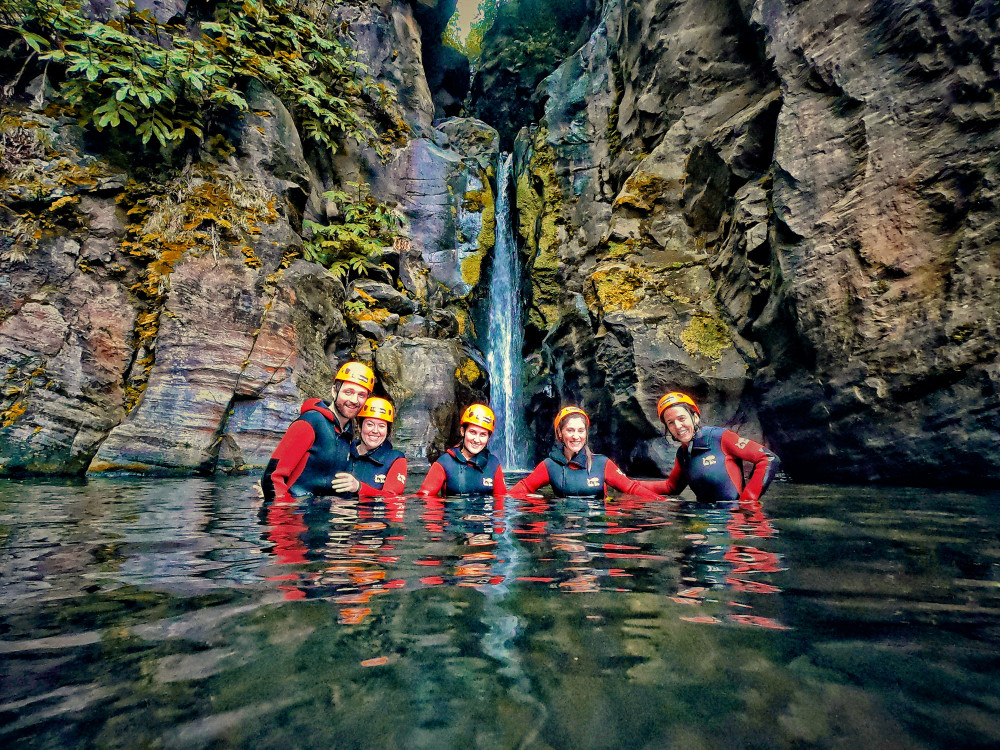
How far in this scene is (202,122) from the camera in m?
10.0

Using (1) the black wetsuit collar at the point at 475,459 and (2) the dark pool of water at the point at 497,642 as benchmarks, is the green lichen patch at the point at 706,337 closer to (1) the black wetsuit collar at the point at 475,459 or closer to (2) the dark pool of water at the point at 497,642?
(1) the black wetsuit collar at the point at 475,459

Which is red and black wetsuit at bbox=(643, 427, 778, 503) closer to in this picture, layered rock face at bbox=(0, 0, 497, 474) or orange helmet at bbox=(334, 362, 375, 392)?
Answer: orange helmet at bbox=(334, 362, 375, 392)

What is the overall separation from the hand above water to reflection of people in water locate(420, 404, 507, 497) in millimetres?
946

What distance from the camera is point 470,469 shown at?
18.9 feet

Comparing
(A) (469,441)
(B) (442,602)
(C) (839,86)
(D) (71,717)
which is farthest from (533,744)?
(C) (839,86)

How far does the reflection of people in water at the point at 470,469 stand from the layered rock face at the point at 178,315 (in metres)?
4.50

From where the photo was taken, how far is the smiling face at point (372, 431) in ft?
17.1

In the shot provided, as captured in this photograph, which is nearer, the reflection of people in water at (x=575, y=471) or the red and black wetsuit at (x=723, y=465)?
the red and black wetsuit at (x=723, y=465)

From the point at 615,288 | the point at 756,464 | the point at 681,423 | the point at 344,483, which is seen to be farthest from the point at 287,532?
the point at 615,288

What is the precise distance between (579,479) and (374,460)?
237 centimetres

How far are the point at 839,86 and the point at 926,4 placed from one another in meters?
1.26

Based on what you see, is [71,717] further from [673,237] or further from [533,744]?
[673,237]

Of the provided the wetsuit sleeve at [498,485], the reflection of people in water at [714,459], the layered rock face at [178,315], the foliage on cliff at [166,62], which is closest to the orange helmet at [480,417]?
the wetsuit sleeve at [498,485]

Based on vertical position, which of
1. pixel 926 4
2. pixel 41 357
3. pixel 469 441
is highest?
pixel 926 4
